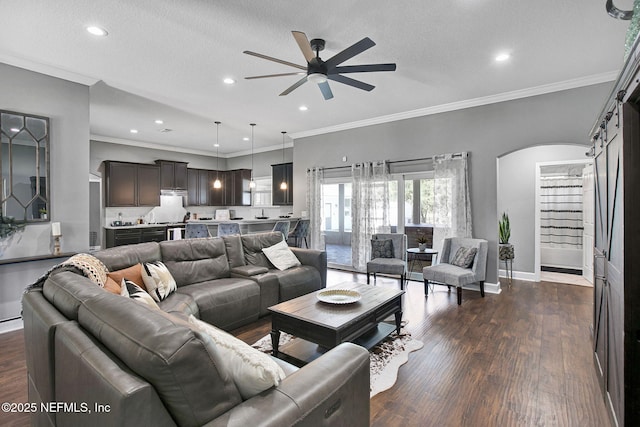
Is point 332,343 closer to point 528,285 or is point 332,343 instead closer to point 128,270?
point 128,270

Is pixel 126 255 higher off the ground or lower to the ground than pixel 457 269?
higher

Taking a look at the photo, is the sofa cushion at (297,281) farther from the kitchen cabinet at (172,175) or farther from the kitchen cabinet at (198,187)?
the kitchen cabinet at (198,187)

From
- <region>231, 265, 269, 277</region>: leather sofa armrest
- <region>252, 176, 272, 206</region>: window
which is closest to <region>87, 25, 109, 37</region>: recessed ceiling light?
<region>231, 265, 269, 277</region>: leather sofa armrest

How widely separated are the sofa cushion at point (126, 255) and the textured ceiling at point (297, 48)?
6.93 feet

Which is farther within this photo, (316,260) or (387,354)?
(316,260)

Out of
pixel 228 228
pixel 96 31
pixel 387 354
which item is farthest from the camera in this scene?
pixel 228 228

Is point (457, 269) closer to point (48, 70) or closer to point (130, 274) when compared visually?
point (130, 274)

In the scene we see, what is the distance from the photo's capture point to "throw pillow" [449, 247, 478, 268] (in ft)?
15.2

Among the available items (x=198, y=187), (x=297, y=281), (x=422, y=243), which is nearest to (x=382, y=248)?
(x=422, y=243)

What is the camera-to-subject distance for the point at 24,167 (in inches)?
145

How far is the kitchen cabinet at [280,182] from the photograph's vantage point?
840cm

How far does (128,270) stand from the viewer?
9.53ft

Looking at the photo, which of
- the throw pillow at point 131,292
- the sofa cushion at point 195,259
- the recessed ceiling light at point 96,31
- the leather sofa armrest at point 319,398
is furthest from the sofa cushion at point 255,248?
the leather sofa armrest at point 319,398

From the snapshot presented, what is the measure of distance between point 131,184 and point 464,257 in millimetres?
7569
